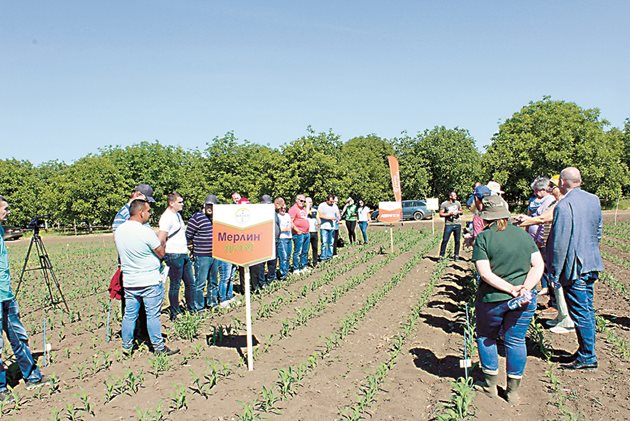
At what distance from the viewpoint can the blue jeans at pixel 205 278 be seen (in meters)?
8.33

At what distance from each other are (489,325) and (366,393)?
A: 4.45 feet

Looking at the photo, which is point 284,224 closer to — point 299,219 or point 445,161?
point 299,219

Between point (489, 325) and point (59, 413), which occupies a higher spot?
point (489, 325)

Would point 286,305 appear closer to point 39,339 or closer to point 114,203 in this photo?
point 39,339

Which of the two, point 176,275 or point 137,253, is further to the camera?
point 176,275

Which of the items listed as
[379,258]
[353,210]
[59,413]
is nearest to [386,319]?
[59,413]

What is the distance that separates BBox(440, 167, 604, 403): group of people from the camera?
14.7 ft

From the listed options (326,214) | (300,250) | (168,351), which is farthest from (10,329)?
(326,214)

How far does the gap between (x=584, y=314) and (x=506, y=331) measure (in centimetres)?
138

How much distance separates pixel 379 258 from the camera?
15.1 meters

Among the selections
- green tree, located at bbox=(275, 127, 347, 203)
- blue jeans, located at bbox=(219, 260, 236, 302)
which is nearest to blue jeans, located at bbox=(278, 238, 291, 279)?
blue jeans, located at bbox=(219, 260, 236, 302)

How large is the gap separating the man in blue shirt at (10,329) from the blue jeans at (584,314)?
19.3 feet

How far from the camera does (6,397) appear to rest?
484 cm

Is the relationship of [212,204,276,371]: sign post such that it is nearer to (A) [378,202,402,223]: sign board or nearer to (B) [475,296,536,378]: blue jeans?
(B) [475,296,536,378]: blue jeans
